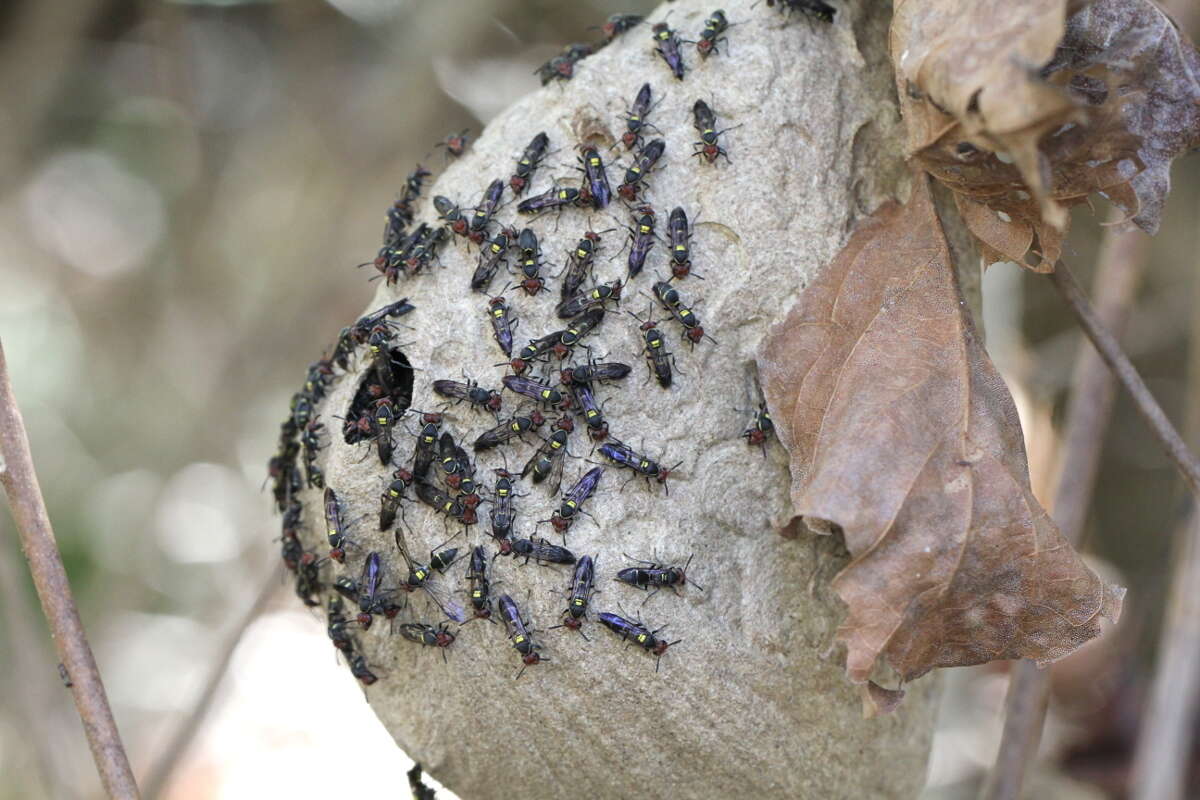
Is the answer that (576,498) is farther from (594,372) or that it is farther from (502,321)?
(502,321)

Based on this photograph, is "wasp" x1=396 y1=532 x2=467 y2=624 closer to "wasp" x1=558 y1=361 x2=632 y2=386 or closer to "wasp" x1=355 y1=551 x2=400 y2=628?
"wasp" x1=355 y1=551 x2=400 y2=628

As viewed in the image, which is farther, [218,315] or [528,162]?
[218,315]

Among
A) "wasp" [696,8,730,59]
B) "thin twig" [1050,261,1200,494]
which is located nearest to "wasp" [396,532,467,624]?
"wasp" [696,8,730,59]

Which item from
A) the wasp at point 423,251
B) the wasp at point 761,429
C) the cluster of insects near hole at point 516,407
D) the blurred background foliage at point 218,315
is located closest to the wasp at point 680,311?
the cluster of insects near hole at point 516,407

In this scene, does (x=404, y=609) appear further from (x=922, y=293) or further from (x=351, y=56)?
(x=351, y=56)

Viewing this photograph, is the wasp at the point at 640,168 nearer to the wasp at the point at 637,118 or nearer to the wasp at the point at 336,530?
the wasp at the point at 637,118

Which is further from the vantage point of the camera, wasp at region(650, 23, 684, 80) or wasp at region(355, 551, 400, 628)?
wasp at region(650, 23, 684, 80)

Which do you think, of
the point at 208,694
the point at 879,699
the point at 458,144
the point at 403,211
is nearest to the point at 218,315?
the point at 208,694

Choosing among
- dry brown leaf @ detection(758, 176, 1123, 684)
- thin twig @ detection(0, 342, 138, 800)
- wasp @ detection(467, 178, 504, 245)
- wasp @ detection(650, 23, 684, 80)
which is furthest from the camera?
wasp @ detection(650, 23, 684, 80)
